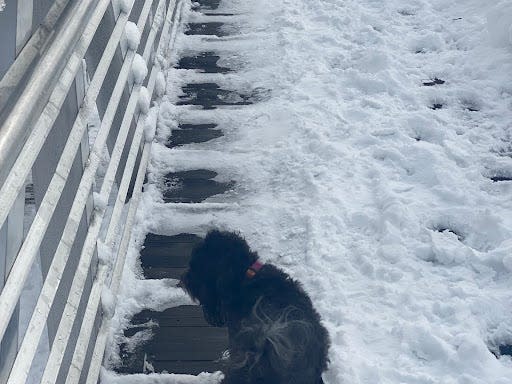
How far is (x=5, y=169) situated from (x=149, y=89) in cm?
278

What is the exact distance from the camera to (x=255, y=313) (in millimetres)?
2688

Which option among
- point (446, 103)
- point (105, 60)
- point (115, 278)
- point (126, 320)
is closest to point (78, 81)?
point (105, 60)

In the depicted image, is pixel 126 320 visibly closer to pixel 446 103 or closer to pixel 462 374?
pixel 462 374

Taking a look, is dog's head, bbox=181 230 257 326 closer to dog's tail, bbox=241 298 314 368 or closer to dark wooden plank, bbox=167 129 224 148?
dog's tail, bbox=241 298 314 368

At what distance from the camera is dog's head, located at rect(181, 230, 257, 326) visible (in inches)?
113

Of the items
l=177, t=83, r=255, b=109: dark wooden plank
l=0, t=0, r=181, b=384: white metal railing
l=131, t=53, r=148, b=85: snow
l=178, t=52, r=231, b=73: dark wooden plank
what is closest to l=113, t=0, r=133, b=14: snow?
l=0, t=0, r=181, b=384: white metal railing

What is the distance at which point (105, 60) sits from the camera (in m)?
2.83

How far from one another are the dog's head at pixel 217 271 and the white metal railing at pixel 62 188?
1.33 ft

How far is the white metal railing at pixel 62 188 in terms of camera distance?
1592mm

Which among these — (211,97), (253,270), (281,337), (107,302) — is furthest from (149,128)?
(281,337)

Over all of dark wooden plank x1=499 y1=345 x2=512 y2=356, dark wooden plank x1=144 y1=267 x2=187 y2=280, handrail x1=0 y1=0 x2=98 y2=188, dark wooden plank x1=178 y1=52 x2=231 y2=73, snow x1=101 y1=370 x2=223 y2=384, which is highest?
handrail x1=0 y1=0 x2=98 y2=188

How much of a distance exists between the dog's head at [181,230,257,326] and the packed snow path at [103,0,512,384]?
0.34 m

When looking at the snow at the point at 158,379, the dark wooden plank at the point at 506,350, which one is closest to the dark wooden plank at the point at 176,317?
the snow at the point at 158,379

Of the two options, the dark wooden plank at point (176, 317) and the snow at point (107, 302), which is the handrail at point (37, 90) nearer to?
the snow at point (107, 302)
